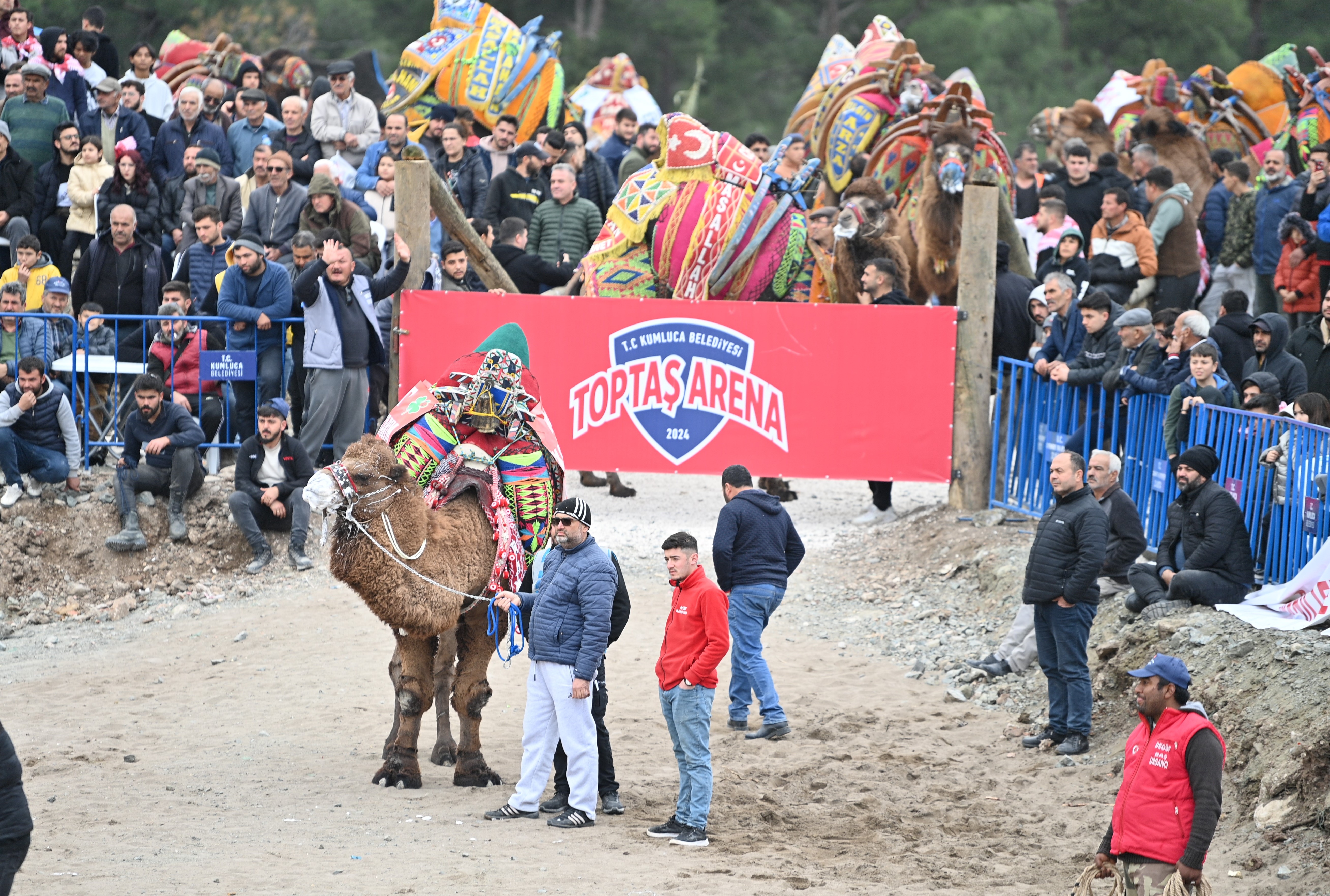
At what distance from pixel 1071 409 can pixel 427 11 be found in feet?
104

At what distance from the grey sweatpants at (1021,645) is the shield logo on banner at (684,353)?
3.29 metres

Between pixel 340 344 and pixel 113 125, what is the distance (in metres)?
5.36

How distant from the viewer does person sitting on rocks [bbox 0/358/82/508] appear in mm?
12094

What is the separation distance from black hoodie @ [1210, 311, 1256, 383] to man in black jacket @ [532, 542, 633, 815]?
5.55 metres

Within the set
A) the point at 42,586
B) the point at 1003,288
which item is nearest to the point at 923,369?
the point at 1003,288

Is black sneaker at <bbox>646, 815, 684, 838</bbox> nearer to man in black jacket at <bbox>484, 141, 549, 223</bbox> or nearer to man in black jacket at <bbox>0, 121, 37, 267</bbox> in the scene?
man in black jacket at <bbox>484, 141, 549, 223</bbox>

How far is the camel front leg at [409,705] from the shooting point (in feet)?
27.1

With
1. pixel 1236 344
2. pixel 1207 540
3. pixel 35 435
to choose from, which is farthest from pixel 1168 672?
pixel 35 435

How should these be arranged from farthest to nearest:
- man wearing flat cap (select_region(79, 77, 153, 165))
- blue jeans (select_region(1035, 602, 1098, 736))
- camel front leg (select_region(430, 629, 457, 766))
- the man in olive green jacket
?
man wearing flat cap (select_region(79, 77, 153, 165)), the man in olive green jacket, blue jeans (select_region(1035, 602, 1098, 736)), camel front leg (select_region(430, 629, 457, 766))

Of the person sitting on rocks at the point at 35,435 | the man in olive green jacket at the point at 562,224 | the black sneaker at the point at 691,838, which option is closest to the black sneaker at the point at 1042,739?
the black sneaker at the point at 691,838

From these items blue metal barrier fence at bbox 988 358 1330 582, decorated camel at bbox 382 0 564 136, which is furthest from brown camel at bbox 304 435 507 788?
decorated camel at bbox 382 0 564 136

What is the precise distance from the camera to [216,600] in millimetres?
11750

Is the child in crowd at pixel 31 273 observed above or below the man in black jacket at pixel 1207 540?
above

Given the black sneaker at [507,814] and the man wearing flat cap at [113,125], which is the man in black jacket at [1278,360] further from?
the man wearing flat cap at [113,125]
